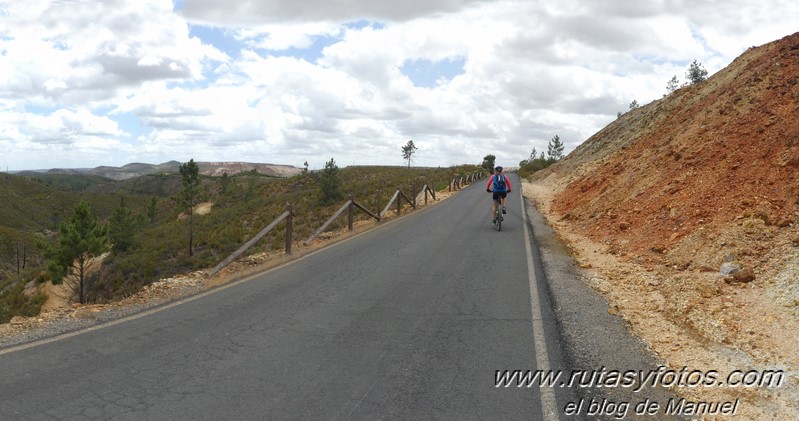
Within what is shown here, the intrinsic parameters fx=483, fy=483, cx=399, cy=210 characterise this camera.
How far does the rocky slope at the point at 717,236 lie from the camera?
5410 millimetres

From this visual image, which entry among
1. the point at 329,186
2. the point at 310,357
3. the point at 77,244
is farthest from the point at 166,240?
the point at 310,357

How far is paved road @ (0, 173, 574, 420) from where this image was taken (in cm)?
394

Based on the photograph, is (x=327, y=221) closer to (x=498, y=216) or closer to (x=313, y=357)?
(x=498, y=216)

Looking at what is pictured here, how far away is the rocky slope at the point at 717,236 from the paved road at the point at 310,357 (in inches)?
65.9

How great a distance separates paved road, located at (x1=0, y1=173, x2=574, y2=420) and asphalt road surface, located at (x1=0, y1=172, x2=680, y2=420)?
0.06ft

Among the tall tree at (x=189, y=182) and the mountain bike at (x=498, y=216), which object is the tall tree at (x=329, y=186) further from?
the mountain bike at (x=498, y=216)

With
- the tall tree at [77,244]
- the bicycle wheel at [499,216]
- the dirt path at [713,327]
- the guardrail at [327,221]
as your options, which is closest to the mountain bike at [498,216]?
the bicycle wheel at [499,216]

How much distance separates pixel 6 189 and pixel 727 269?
178 metres

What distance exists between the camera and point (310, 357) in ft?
16.5

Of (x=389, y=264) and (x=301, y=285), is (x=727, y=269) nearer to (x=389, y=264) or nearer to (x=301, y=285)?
(x=389, y=264)

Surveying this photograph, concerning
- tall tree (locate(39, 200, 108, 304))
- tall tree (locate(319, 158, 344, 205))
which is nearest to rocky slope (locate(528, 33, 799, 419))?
tall tree (locate(39, 200, 108, 304))

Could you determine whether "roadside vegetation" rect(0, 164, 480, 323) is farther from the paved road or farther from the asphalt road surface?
the asphalt road surface

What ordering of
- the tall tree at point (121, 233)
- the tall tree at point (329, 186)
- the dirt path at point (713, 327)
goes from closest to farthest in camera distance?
the dirt path at point (713, 327), the tall tree at point (121, 233), the tall tree at point (329, 186)

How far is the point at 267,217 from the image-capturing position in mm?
40500
